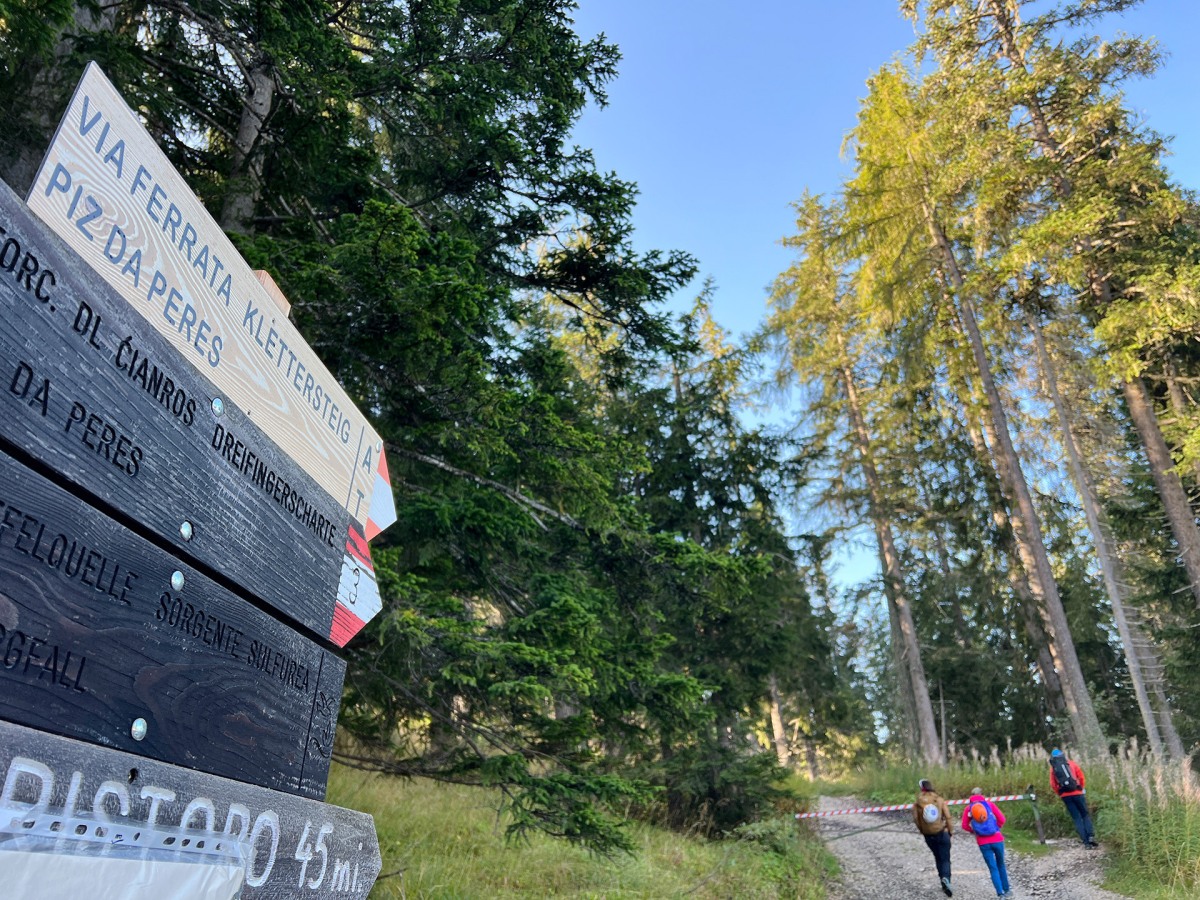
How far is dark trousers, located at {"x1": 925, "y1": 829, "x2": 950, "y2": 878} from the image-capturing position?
30.2 feet

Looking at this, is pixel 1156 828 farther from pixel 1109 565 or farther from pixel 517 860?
pixel 1109 565

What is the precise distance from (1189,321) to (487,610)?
13.8 meters

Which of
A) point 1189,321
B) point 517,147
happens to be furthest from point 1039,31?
point 517,147

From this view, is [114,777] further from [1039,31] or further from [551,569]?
[1039,31]

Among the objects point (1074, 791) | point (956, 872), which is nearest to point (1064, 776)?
point (1074, 791)

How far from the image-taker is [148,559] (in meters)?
1.24

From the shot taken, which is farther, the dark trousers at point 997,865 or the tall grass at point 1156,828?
the dark trousers at point 997,865

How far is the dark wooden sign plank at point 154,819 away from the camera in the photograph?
92 cm

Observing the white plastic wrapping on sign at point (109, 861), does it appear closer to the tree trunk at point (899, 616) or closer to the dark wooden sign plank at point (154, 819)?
the dark wooden sign plank at point (154, 819)

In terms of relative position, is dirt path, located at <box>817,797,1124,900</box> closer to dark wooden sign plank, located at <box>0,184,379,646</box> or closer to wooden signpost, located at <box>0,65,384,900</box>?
wooden signpost, located at <box>0,65,384,900</box>

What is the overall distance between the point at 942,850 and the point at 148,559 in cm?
1068

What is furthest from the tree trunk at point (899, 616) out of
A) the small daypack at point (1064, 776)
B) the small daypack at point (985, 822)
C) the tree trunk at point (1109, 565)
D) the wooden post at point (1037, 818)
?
the small daypack at point (985, 822)

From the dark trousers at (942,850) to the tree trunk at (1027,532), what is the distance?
5727 mm

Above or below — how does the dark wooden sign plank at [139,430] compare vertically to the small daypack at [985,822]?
above
